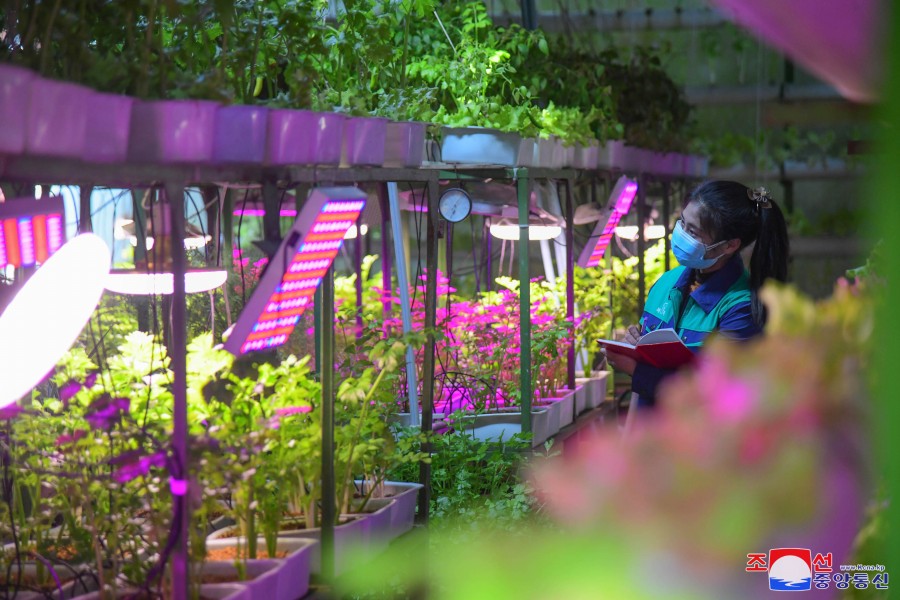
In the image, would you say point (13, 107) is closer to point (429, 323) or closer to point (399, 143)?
point (399, 143)

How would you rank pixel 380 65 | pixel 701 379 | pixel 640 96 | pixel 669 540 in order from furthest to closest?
pixel 640 96, pixel 380 65, pixel 701 379, pixel 669 540

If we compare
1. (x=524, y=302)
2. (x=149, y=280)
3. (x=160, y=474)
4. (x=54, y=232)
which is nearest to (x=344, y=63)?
(x=524, y=302)

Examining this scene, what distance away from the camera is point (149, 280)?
3.10 meters

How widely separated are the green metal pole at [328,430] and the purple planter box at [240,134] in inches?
19.3

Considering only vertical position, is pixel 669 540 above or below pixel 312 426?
above

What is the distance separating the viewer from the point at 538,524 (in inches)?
147

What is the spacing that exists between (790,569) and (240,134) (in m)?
1.52

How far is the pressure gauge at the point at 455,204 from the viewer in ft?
13.7

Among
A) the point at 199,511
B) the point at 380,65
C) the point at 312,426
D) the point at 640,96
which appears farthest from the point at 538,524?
the point at 640,96

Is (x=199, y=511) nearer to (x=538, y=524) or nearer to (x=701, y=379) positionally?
(x=538, y=524)

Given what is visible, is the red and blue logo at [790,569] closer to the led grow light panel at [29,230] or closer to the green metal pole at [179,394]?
the green metal pole at [179,394]

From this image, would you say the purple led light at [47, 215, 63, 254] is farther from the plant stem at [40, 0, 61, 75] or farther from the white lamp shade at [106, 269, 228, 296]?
the white lamp shade at [106, 269, 228, 296]

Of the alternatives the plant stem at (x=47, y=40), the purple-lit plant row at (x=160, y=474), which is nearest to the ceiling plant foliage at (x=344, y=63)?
the plant stem at (x=47, y=40)

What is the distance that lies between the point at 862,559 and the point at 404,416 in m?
3.35
